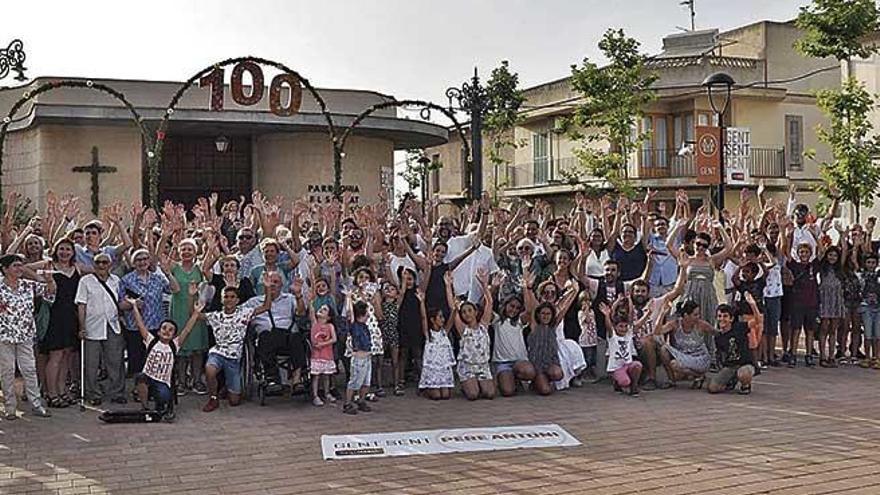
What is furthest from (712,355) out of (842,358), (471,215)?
(471,215)

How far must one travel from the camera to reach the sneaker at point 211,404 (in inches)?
376

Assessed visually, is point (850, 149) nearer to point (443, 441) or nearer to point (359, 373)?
point (359, 373)

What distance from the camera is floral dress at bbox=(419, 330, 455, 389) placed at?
405 inches

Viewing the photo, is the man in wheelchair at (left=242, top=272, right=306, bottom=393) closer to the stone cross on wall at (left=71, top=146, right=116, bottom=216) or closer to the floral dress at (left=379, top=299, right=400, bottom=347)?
the floral dress at (left=379, top=299, right=400, bottom=347)

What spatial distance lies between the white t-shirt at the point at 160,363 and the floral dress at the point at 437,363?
261cm

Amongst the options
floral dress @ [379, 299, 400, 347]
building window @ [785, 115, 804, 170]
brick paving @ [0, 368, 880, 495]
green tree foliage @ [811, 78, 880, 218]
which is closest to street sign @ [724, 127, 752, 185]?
green tree foliage @ [811, 78, 880, 218]

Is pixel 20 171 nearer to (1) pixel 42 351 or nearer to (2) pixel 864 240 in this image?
(1) pixel 42 351

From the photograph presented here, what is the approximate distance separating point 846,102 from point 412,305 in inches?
436

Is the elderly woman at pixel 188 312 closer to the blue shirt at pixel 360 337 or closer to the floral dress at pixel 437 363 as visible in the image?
the blue shirt at pixel 360 337

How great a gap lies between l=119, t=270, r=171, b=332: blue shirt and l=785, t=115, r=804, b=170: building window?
2911 cm

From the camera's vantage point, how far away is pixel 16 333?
905 cm

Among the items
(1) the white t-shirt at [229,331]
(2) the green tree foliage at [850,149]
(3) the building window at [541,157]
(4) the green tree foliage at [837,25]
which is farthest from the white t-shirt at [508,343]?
(3) the building window at [541,157]

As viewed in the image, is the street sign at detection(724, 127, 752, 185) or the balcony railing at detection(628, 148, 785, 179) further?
the balcony railing at detection(628, 148, 785, 179)

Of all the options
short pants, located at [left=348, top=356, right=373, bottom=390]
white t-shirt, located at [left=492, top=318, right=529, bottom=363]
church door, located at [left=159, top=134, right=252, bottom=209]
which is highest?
church door, located at [left=159, top=134, right=252, bottom=209]
